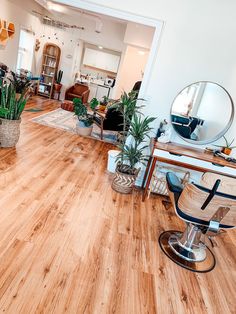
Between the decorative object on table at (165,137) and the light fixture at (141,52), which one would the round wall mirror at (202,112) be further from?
the light fixture at (141,52)

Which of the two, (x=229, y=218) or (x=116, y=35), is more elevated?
(x=116, y=35)

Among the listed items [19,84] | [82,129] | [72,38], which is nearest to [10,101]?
[19,84]

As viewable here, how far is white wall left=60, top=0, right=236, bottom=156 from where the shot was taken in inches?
112

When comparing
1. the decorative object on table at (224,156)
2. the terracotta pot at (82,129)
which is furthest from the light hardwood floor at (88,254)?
the terracotta pot at (82,129)

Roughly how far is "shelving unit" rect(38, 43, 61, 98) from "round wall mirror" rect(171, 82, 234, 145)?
21.0 ft

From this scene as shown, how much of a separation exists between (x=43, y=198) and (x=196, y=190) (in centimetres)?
159

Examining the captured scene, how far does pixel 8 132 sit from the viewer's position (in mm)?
3434

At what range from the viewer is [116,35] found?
27.3 feet

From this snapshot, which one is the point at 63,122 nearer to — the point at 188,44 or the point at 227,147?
the point at 188,44

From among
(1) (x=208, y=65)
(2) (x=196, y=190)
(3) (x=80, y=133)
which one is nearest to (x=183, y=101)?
(1) (x=208, y=65)

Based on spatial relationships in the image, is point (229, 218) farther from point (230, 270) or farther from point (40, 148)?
point (40, 148)

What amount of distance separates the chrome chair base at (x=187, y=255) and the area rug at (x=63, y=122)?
3.27 metres

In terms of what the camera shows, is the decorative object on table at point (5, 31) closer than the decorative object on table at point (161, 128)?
No

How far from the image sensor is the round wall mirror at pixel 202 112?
3.11 meters
